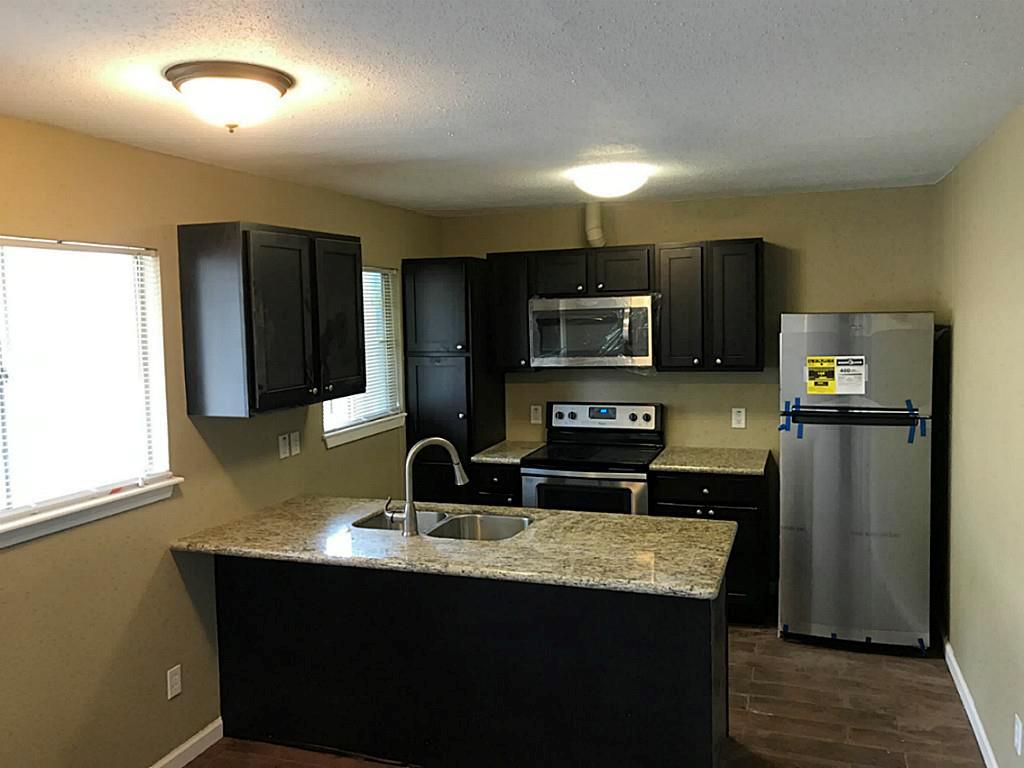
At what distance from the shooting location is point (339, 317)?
12.0ft

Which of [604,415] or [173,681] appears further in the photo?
[604,415]

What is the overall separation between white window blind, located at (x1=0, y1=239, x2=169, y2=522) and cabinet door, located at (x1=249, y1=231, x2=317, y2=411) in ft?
1.19

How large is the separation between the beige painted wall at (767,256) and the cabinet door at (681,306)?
0.33 m

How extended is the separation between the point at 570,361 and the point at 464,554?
2.22 m

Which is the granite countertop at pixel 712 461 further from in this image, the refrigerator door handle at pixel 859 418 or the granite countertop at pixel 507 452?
the granite countertop at pixel 507 452

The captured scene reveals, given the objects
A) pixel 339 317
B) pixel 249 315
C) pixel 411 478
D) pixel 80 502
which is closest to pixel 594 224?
pixel 339 317

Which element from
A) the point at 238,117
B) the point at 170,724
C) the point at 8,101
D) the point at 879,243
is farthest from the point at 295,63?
the point at 879,243

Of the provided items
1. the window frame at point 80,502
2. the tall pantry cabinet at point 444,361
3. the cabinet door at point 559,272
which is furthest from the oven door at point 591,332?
the window frame at point 80,502

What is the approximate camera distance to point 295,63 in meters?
2.10

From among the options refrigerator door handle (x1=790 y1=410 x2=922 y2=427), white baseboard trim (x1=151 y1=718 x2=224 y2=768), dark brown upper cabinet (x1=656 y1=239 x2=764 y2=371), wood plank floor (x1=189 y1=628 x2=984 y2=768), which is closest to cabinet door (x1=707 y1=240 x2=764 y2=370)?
dark brown upper cabinet (x1=656 y1=239 x2=764 y2=371)

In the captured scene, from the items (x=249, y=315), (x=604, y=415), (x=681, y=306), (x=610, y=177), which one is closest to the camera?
(x=249, y=315)

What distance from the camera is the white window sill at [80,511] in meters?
2.55

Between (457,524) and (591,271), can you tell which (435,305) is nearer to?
(591,271)

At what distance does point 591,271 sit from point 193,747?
310 centimetres
